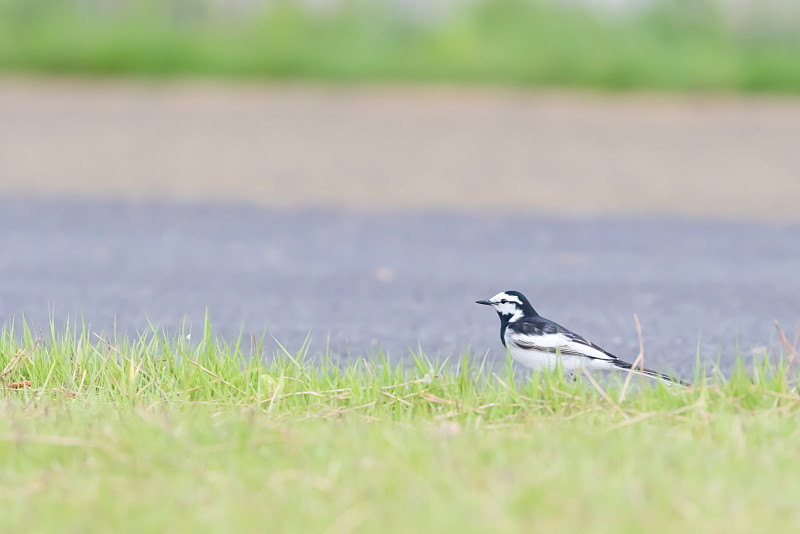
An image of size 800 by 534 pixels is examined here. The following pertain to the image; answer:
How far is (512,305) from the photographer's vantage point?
19.8ft

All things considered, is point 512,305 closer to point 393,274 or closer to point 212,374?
point 212,374

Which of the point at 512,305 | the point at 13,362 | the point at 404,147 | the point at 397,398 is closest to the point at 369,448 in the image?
the point at 397,398

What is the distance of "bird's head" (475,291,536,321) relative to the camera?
5.94 meters

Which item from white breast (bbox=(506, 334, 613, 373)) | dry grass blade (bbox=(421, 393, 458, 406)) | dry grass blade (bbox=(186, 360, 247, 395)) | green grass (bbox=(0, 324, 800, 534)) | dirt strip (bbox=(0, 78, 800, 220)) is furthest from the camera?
dirt strip (bbox=(0, 78, 800, 220))

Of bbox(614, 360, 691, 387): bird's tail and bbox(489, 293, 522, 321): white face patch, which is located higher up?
bbox(489, 293, 522, 321): white face patch

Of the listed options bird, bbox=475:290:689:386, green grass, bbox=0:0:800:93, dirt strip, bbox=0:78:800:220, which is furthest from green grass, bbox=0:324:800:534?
green grass, bbox=0:0:800:93

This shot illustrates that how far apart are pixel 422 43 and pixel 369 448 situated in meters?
13.5

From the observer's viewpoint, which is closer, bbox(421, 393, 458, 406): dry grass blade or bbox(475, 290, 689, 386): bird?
bbox(421, 393, 458, 406): dry grass blade

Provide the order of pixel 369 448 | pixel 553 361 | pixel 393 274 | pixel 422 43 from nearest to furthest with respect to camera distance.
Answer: pixel 369 448, pixel 553 361, pixel 393 274, pixel 422 43

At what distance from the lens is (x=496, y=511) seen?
373cm

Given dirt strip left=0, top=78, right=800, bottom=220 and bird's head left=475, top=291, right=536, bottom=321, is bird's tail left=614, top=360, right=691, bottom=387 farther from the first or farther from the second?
dirt strip left=0, top=78, right=800, bottom=220

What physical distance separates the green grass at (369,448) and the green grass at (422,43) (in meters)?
11.3

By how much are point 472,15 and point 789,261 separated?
9003 mm

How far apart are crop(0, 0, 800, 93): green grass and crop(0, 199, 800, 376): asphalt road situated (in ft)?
14.8
